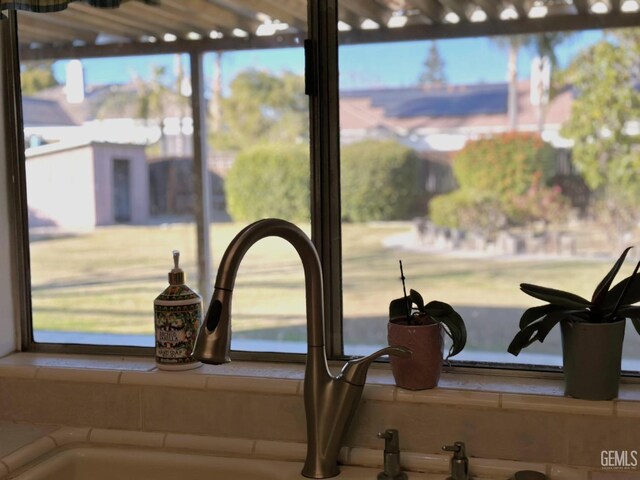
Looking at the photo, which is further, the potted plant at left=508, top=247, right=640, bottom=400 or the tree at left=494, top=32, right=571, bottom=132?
the tree at left=494, top=32, right=571, bottom=132

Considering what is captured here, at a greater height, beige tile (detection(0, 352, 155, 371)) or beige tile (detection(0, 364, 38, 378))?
beige tile (detection(0, 352, 155, 371))

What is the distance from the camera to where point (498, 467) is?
1.11 metres

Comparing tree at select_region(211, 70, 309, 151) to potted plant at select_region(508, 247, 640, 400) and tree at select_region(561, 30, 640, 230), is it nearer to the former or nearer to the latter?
tree at select_region(561, 30, 640, 230)

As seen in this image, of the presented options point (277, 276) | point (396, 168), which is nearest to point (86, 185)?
point (277, 276)

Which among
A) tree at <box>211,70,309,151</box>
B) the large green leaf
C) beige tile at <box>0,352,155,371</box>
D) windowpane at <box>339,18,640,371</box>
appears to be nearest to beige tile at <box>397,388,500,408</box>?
the large green leaf

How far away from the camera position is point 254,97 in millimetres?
7109

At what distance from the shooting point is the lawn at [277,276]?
6277 millimetres

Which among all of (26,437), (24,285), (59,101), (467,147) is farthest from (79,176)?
(467,147)

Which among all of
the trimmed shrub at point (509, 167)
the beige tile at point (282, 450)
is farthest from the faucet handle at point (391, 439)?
the trimmed shrub at point (509, 167)

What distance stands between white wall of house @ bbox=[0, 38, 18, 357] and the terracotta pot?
2.65 ft

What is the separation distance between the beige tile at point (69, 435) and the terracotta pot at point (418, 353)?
57 centimetres

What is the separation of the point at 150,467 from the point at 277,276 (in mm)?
5688

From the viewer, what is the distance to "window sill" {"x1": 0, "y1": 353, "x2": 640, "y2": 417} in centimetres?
112

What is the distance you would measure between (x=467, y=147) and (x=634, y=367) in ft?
19.6
